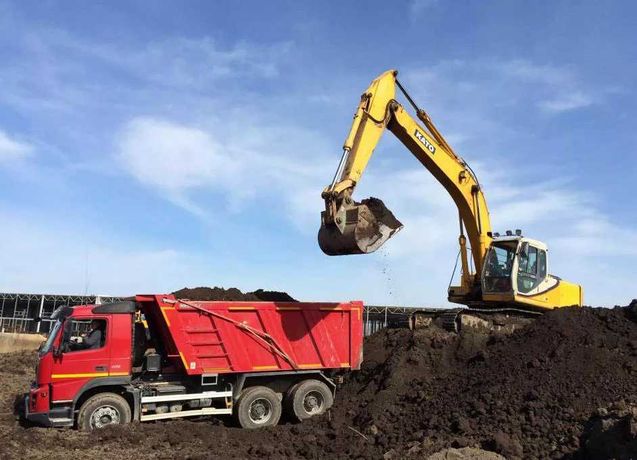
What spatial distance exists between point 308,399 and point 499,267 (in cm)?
581

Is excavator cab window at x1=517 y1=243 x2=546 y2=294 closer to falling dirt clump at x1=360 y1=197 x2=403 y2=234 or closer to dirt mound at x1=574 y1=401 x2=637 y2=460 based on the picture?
falling dirt clump at x1=360 y1=197 x2=403 y2=234

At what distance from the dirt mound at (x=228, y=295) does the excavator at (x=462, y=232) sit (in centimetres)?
338

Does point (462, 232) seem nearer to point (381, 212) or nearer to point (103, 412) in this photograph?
point (381, 212)

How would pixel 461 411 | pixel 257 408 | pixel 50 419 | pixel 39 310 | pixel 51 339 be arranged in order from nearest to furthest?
pixel 461 411 < pixel 50 419 < pixel 51 339 < pixel 257 408 < pixel 39 310

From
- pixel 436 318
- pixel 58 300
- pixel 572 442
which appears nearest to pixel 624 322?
pixel 436 318

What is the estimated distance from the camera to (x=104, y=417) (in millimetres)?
10227

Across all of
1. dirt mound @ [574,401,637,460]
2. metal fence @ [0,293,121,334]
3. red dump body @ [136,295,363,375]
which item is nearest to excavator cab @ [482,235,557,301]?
red dump body @ [136,295,363,375]

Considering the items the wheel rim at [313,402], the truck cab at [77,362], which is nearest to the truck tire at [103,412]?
Answer: the truck cab at [77,362]

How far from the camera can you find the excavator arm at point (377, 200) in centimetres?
1028

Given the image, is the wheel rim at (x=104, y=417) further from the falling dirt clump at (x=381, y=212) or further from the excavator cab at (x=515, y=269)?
the excavator cab at (x=515, y=269)

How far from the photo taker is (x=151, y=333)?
11523 millimetres

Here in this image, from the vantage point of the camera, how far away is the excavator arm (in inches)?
405

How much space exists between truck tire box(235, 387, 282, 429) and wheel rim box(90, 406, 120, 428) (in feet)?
7.46

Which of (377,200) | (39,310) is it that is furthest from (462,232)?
(39,310)
